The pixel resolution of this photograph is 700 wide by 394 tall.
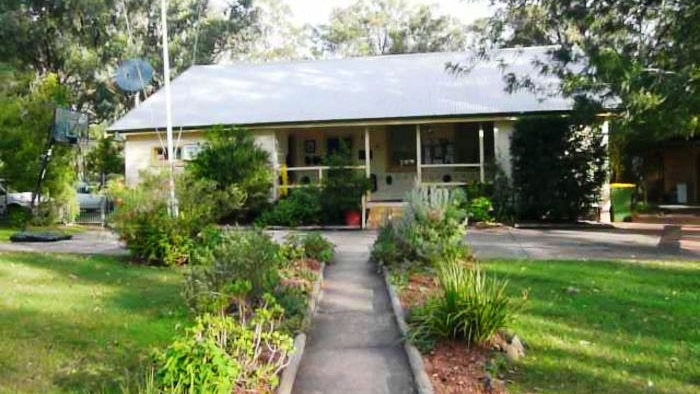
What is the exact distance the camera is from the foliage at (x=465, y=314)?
5930 millimetres

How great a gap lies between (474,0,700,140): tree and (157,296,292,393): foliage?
31.6 ft

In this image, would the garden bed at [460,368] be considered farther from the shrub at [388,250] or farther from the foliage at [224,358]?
the shrub at [388,250]

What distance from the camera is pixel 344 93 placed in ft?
75.7

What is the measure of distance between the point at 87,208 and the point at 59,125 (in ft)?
22.7

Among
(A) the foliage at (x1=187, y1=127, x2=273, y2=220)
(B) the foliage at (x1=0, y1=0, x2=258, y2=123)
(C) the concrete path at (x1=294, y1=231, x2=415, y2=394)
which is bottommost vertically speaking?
(C) the concrete path at (x1=294, y1=231, x2=415, y2=394)

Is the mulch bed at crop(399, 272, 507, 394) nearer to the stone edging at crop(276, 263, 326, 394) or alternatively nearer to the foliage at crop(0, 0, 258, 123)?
the stone edging at crop(276, 263, 326, 394)

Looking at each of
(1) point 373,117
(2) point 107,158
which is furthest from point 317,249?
(2) point 107,158

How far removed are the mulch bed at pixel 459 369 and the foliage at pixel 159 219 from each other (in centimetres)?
623

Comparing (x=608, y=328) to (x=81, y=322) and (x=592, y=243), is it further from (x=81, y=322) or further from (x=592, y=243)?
(x=592, y=243)

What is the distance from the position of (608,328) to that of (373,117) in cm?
1385

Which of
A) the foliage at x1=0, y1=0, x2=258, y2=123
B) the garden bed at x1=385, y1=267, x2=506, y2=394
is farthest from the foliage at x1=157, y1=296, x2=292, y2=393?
the foliage at x1=0, y1=0, x2=258, y2=123

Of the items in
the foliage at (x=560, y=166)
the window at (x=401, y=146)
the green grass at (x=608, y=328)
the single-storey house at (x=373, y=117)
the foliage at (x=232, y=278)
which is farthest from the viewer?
the window at (x=401, y=146)

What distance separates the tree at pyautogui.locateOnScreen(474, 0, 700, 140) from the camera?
12.6 meters

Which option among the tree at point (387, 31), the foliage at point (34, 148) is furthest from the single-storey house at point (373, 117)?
the tree at point (387, 31)
